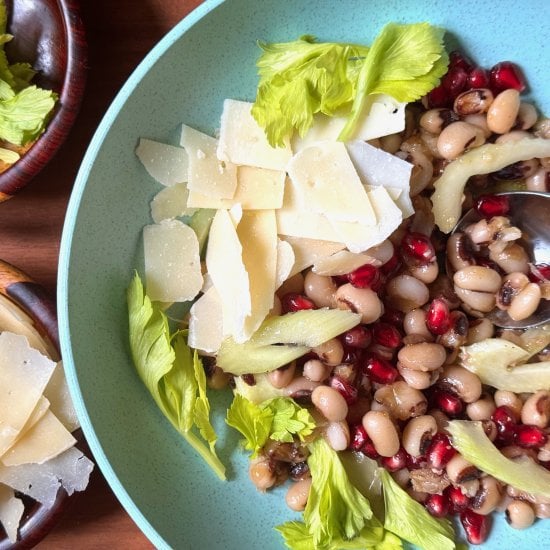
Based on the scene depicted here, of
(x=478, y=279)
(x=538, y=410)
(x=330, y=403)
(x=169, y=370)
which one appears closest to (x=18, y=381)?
(x=169, y=370)

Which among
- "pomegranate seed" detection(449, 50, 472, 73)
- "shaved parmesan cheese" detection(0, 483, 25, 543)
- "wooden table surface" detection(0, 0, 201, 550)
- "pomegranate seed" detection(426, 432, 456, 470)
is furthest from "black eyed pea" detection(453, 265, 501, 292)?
"shaved parmesan cheese" detection(0, 483, 25, 543)

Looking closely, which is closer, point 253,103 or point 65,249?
point 65,249

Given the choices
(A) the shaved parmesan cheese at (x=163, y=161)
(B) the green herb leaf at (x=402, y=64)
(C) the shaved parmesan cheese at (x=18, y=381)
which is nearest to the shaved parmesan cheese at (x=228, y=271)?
(A) the shaved parmesan cheese at (x=163, y=161)

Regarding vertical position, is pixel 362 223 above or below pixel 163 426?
above

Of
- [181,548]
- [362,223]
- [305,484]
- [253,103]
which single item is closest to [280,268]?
[362,223]

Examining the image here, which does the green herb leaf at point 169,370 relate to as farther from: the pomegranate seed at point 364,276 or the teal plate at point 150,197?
the pomegranate seed at point 364,276

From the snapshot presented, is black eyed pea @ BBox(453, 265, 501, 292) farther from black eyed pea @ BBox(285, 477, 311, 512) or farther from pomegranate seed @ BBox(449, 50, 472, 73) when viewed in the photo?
black eyed pea @ BBox(285, 477, 311, 512)

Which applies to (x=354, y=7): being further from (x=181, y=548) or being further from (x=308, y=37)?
(x=181, y=548)
